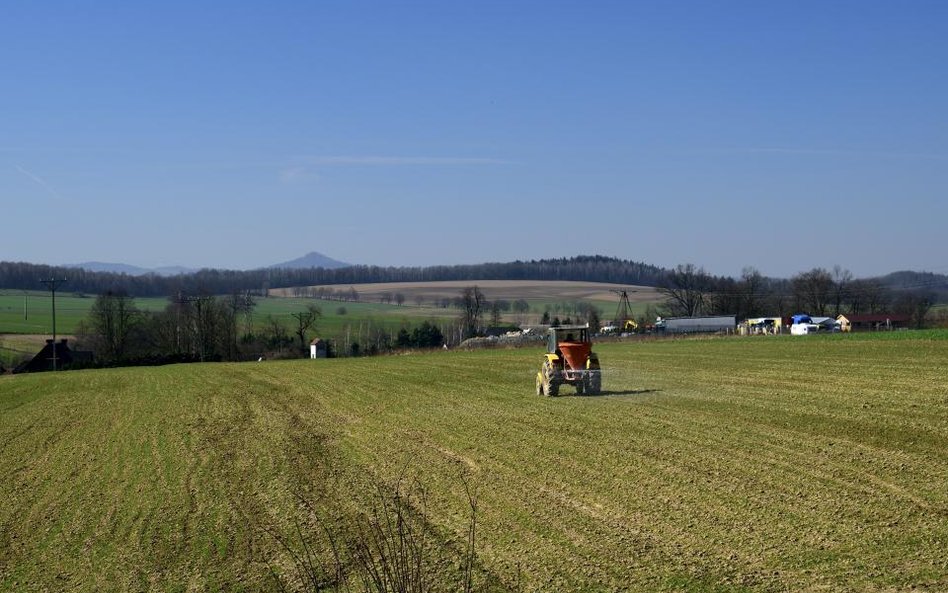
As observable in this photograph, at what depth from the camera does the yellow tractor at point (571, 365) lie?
28844 mm

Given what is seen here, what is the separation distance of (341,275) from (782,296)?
9958cm

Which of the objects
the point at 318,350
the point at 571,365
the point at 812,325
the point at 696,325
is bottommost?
the point at 318,350

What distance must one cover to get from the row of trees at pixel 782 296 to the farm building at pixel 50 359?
234 ft

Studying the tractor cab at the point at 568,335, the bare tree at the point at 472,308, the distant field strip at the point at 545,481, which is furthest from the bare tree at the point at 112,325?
the tractor cab at the point at 568,335

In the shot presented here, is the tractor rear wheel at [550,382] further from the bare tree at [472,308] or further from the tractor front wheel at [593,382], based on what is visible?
the bare tree at [472,308]

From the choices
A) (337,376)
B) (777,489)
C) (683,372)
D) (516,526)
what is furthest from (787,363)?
(516,526)

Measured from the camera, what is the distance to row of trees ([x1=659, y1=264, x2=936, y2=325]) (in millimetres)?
115875

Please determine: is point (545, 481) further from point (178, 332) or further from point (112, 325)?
point (112, 325)

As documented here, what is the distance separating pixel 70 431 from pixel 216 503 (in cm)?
1277

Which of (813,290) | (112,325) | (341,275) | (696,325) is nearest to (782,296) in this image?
(813,290)

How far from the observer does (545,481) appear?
14695mm

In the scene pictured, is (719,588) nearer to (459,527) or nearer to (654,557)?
(654,557)

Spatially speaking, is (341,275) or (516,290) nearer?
(516,290)

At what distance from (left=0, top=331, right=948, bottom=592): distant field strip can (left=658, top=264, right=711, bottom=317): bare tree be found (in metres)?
91.2
